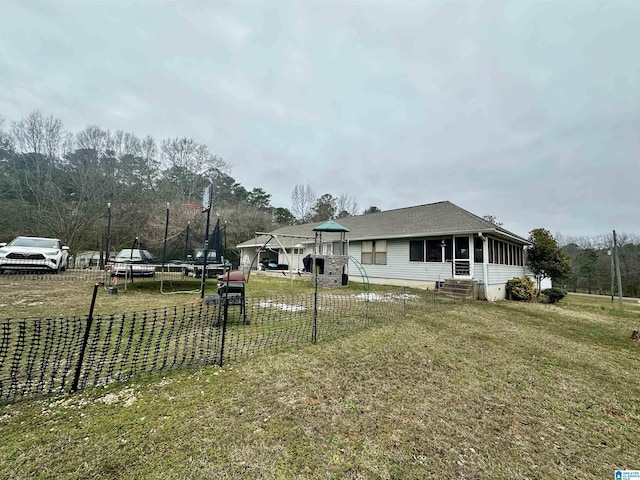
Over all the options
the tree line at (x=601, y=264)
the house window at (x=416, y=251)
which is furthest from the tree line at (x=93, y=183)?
the tree line at (x=601, y=264)

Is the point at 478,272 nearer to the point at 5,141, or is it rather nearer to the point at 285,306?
the point at 285,306

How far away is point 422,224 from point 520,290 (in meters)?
5.15

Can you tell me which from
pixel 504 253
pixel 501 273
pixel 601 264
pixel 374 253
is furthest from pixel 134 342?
pixel 601 264

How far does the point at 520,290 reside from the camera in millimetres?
11539

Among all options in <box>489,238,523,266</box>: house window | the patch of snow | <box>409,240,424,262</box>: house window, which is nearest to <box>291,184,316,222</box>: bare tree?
<box>409,240,424,262</box>: house window

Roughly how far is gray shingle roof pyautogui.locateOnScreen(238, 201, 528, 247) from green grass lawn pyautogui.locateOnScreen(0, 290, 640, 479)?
807 centimetres

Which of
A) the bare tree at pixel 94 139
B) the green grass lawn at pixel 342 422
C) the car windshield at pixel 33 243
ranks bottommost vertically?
the green grass lawn at pixel 342 422

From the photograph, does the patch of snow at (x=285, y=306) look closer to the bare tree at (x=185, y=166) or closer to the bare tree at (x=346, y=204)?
the bare tree at (x=185, y=166)

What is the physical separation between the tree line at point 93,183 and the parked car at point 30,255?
7532 mm

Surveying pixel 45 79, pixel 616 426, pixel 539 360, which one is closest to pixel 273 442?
pixel 616 426

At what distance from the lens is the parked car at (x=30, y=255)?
1032cm

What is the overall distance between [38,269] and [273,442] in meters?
15.1

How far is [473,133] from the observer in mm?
15758

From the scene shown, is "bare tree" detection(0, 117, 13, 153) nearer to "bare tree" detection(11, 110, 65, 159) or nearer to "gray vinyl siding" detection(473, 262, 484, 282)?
"bare tree" detection(11, 110, 65, 159)
